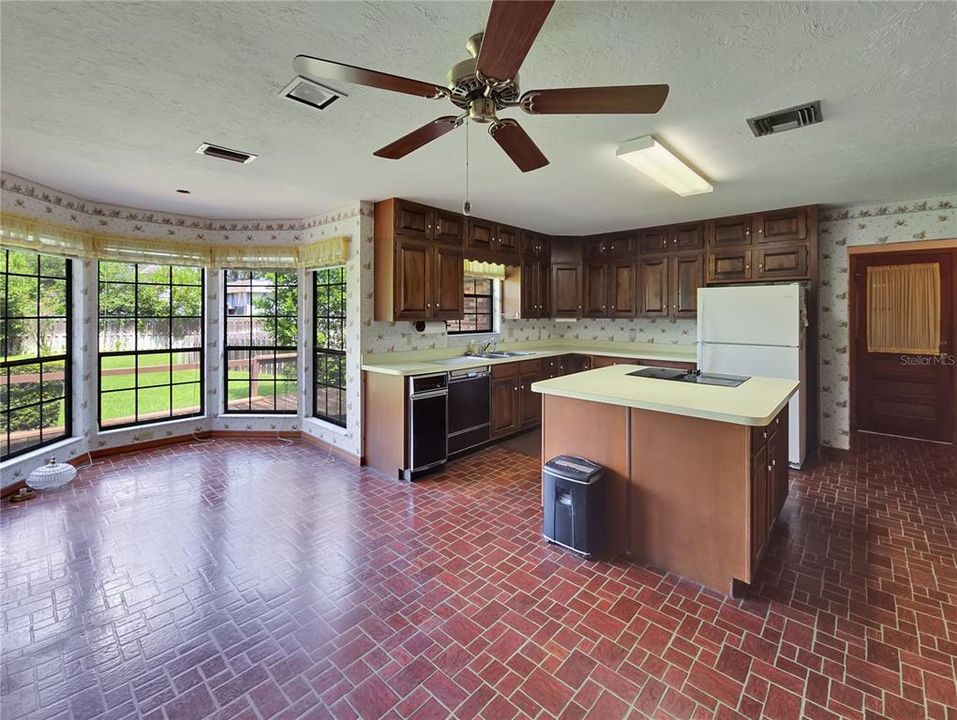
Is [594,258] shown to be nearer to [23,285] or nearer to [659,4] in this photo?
[659,4]

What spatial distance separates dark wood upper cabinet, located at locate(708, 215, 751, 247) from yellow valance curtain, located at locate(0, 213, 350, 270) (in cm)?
395

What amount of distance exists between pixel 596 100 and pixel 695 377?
2.17m

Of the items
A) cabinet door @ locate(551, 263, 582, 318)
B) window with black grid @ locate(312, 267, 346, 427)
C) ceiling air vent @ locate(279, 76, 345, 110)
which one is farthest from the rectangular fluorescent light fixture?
window with black grid @ locate(312, 267, 346, 427)

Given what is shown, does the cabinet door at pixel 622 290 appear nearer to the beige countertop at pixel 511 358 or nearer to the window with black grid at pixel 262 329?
the beige countertop at pixel 511 358

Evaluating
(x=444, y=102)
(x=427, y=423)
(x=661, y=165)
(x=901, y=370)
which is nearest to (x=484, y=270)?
(x=427, y=423)

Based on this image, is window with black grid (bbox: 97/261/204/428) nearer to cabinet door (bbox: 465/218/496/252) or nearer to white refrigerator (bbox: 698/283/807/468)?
cabinet door (bbox: 465/218/496/252)

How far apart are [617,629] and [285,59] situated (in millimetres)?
2901

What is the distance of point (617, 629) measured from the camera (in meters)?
1.98

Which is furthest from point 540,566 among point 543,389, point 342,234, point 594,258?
point 594,258

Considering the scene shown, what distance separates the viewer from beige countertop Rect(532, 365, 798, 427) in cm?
211

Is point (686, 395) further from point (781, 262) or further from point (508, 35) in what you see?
point (781, 262)

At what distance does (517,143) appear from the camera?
6.39 ft

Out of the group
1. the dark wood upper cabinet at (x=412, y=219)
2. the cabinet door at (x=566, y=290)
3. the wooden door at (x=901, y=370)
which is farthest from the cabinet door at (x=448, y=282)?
the wooden door at (x=901, y=370)

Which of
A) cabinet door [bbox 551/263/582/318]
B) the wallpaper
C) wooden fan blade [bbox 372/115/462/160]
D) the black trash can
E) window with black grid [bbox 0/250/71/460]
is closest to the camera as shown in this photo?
wooden fan blade [bbox 372/115/462/160]
